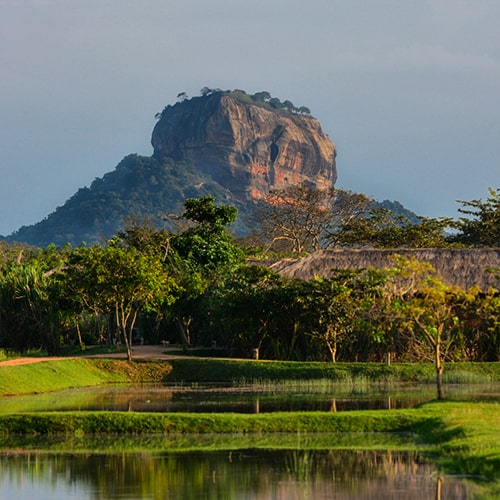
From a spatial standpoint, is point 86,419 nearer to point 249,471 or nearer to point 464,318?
point 249,471

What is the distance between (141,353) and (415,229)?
2569 centimetres

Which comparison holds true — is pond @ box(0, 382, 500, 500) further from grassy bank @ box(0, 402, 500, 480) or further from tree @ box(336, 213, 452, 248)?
tree @ box(336, 213, 452, 248)

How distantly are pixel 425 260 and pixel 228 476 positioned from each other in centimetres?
2597

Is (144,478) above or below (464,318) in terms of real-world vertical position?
below

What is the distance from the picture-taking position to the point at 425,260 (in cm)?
4059

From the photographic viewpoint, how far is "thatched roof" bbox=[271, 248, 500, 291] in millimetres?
39594

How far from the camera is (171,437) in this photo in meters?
20.5

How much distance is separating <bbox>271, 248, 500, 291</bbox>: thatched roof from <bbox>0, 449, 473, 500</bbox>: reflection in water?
2222 centimetres

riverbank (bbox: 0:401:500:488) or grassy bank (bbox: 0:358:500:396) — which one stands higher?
grassy bank (bbox: 0:358:500:396)

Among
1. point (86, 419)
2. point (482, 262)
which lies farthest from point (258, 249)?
point (86, 419)

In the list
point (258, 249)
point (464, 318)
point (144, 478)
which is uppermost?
point (258, 249)

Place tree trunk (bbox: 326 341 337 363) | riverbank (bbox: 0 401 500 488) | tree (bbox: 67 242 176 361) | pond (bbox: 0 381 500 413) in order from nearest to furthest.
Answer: riverbank (bbox: 0 401 500 488)
pond (bbox: 0 381 500 413)
tree trunk (bbox: 326 341 337 363)
tree (bbox: 67 242 176 361)

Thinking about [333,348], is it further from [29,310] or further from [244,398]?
[29,310]

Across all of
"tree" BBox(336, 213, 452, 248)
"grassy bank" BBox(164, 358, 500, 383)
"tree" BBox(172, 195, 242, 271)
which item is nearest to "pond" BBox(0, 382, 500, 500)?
"grassy bank" BBox(164, 358, 500, 383)
